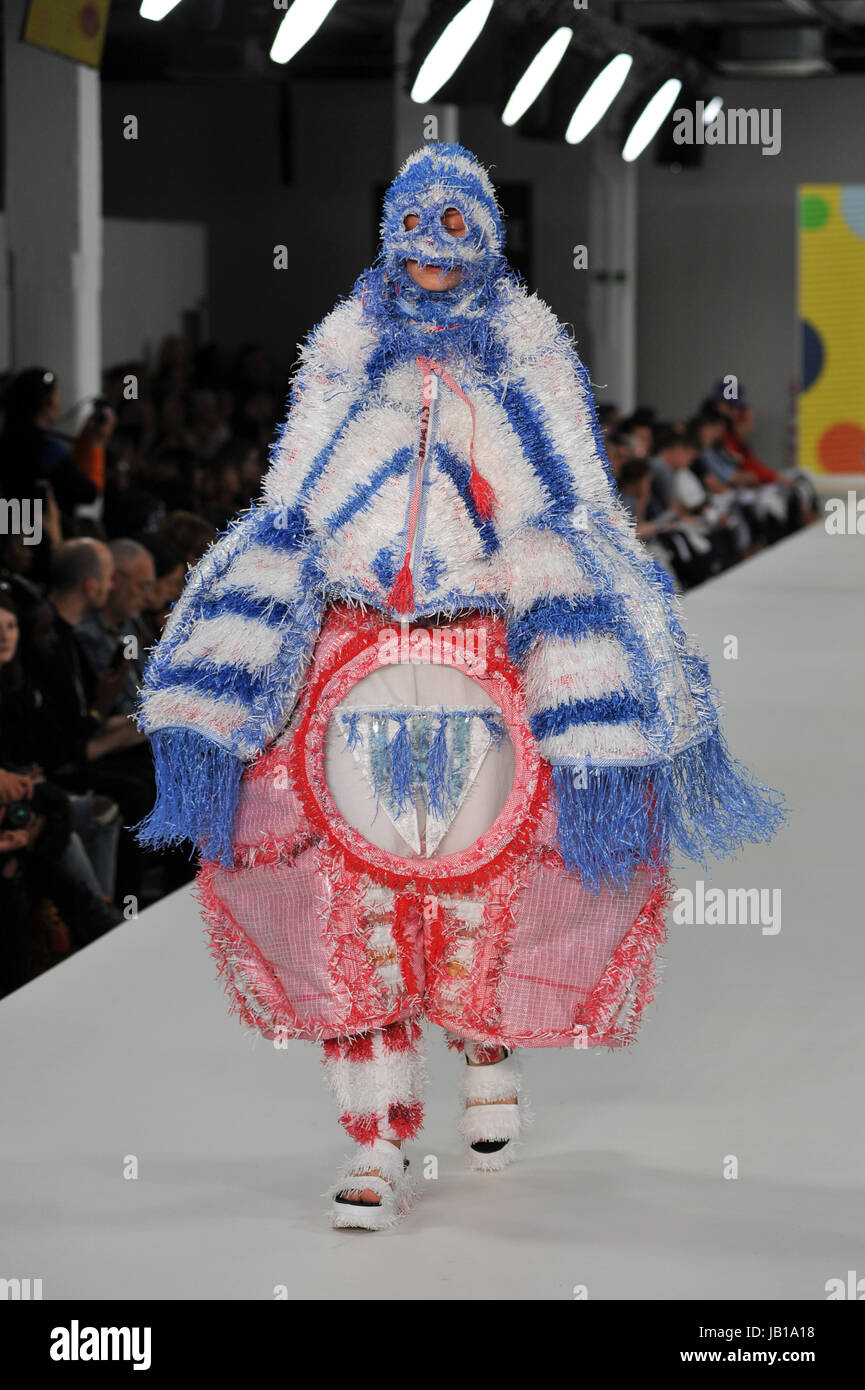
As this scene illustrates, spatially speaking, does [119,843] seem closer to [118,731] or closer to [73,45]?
[118,731]

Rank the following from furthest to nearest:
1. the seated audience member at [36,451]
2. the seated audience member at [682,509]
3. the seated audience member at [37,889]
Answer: the seated audience member at [682,509] → the seated audience member at [36,451] → the seated audience member at [37,889]

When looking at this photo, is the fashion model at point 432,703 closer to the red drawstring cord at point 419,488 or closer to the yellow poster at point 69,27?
the red drawstring cord at point 419,488

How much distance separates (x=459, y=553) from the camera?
6.64 feet

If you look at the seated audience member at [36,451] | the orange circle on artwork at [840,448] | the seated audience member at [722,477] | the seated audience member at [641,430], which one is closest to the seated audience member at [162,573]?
the seated audience member at [36,451]

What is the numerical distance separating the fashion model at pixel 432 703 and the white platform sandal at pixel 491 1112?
134mm

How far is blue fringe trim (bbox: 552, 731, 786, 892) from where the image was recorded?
2.01 meters

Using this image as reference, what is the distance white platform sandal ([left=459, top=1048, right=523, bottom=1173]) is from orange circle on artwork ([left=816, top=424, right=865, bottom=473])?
13055mm

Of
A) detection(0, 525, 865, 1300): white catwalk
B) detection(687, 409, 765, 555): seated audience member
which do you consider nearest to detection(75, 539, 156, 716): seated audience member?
detection(0, 525, 865, 1300): white catwalk

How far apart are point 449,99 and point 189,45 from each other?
512 centimetres

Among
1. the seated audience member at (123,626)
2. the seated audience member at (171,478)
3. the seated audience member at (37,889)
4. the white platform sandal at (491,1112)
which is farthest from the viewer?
the seated audience member at (171,478)

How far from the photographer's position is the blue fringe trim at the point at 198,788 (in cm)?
207

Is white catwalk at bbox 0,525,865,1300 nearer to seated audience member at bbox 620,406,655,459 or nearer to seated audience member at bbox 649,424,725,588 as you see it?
seated audience member at bbox 649,424,725,588

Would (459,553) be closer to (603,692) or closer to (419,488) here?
(419,488)

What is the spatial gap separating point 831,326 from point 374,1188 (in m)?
13.2
